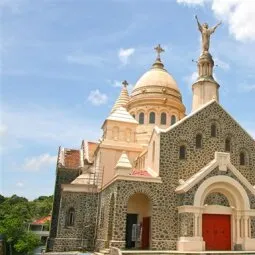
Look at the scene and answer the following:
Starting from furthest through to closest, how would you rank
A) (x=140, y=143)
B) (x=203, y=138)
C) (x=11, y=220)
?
(x=11, y=220) → (x=140, y=143) → (x=203, y=138)

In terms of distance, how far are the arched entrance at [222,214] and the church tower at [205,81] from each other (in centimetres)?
934

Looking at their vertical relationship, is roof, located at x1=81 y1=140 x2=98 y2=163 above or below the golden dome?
below

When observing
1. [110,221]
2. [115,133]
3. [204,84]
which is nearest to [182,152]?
[110,221]

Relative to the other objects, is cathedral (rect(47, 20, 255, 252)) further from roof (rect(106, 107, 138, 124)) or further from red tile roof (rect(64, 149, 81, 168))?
red tile roof (rect(64, 149, 81, 168))

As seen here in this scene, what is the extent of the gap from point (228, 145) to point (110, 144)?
32.6 ft

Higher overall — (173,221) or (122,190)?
(122,190)

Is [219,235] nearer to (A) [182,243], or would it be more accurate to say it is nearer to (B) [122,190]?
(A) [182,243]

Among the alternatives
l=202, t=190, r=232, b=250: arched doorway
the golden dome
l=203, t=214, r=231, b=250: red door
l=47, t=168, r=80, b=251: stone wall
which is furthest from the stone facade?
the golden dome

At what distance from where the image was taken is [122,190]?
74.9 feet

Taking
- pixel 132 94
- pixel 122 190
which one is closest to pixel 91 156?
pixel 132 94

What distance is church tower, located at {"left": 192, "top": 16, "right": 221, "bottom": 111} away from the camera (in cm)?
3130

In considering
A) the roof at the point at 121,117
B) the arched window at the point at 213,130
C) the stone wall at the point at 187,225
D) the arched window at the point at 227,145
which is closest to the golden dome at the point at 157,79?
the roof at the point at 121,117

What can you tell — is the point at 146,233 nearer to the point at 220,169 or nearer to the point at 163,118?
the point at 220,169

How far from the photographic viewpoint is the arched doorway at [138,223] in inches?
991
